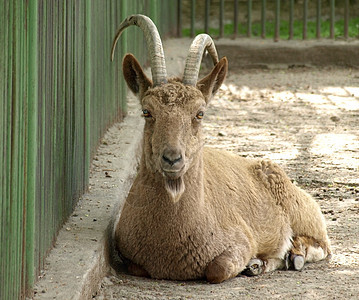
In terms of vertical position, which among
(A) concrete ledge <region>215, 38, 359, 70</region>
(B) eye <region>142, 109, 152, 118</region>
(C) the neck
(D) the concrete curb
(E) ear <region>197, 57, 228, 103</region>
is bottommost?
(A) concrete ledge <region>215, 38, 359, 70</region>

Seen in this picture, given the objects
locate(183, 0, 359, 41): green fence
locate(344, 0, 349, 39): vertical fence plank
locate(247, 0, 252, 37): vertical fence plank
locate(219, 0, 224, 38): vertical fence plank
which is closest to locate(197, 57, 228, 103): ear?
locate(247, 0, 252, 37): vertical fence plank

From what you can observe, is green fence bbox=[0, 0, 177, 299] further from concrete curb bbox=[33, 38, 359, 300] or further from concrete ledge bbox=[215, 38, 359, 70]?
concrete ledge bbox=[215, 38, 359, 70]

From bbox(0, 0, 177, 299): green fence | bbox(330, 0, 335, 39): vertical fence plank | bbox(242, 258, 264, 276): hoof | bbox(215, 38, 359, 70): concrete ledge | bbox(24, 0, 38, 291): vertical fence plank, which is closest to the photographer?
bbox(0, 0, 177, 299): green fence

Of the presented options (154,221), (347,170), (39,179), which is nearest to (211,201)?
(154,221)

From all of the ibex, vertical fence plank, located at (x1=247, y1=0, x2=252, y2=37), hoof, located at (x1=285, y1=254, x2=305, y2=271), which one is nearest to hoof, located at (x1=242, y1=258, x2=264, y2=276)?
the ibex

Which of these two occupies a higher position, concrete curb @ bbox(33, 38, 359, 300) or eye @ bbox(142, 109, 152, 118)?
eye @ bbox(142, 109, 152, 118)

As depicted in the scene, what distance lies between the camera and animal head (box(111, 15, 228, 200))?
5292 mm

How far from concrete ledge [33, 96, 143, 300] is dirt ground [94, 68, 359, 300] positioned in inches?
11.6

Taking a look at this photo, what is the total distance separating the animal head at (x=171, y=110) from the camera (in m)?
5.29

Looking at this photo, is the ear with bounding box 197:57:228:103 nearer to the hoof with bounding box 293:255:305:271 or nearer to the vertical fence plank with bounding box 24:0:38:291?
the hoof with bounding box 293:255:305:271

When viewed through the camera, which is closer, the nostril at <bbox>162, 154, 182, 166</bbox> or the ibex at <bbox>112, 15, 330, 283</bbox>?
the nostril at <bbox>162, 154, 182, 166</bbox>

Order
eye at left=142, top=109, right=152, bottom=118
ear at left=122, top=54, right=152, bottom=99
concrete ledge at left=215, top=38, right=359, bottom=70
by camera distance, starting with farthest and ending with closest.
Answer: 1. concrete ledge at left=215, top=38, right=359, bottom=70
2. ear at left=122, top=54, right=152, bottom=99
3. eye at left=142, top=109, right=152, bottom=118

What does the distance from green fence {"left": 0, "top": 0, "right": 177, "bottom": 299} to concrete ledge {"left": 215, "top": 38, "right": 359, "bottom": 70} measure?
873 cm

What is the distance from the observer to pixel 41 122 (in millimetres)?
4980
